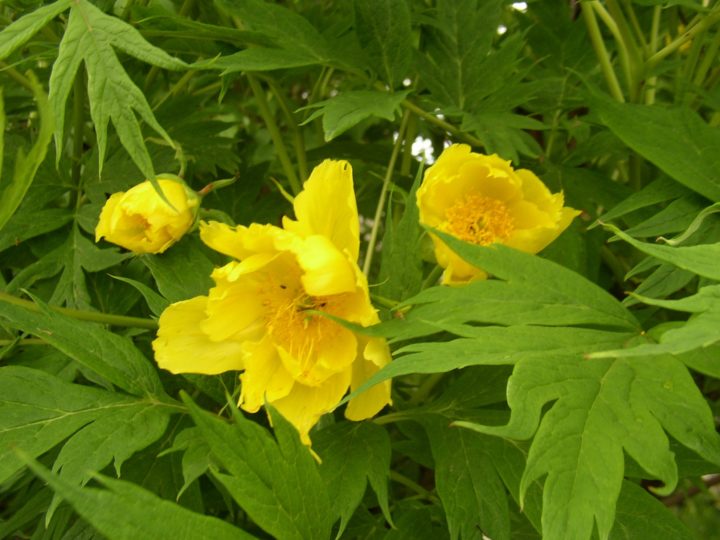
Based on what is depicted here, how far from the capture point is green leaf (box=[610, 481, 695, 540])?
584mm

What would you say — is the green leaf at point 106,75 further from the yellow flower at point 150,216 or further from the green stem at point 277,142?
the green stem at point 277,142

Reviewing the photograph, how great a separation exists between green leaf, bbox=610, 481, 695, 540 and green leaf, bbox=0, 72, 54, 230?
45 cm

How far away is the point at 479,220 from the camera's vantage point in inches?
28.2

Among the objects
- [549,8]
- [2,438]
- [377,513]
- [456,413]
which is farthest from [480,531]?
[549,8]

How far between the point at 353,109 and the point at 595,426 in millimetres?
347

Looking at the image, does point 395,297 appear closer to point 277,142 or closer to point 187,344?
point 187,344

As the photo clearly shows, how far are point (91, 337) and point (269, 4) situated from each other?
0.32 m

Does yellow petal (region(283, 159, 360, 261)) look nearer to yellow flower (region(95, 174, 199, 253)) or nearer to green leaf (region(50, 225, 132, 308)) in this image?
yellow flower (region(95, 174, 199, 253))

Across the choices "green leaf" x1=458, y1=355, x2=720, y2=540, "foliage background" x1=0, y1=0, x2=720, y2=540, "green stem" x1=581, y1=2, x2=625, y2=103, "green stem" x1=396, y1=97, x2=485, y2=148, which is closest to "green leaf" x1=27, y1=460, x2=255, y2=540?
"foliage background" x1=0, y1=0, x2=720, y2=540

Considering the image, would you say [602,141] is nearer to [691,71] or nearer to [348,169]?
[691,71]

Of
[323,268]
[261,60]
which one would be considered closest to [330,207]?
[323,268]

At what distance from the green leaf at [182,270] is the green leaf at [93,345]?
56 mm

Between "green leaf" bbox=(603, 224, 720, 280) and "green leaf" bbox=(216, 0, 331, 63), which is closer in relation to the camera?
"green leaf" bbox=(603, 224, 720, 280)

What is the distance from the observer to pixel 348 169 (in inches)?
24.7
